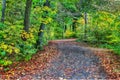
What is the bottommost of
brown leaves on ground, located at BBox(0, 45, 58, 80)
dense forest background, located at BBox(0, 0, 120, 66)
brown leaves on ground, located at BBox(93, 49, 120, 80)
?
brown leaves on ground, located at BBox(93, 49, 120, 80)

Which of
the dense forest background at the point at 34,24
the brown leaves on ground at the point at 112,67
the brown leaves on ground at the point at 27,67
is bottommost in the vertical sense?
the brown leaves on ground at the point at 112,67

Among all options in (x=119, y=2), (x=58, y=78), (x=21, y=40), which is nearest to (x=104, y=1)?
(x=119, y=2)

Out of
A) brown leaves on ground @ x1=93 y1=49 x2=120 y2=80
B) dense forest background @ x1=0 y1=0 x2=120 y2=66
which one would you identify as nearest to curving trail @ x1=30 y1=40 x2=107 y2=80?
brown leaves on ground @ x1=93 y1=49 x2=120 y2=80

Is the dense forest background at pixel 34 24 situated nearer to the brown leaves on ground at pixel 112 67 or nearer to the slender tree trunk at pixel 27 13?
the slender tree trunk at pixel 27 13

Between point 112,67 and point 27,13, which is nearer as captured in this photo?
point 112,67


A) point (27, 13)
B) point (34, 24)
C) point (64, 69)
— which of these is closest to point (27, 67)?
point (64, 69)

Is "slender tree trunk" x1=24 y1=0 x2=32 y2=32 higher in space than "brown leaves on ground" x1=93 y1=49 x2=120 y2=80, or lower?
higher

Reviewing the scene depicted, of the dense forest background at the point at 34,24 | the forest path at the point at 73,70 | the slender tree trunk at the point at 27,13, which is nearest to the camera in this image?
the forest path at the point at 73,70

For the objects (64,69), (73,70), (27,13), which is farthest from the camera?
(27,13)

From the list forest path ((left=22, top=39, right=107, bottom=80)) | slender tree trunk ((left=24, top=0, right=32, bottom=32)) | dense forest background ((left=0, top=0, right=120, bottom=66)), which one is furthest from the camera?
slender tree trunk ((left=24, top=0, right=32, bottom=32))

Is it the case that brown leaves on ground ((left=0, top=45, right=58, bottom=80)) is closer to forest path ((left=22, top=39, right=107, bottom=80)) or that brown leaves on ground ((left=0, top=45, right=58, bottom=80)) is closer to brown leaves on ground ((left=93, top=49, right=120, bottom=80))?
forest path ((left=22, top=39, right=107, bottom=80))

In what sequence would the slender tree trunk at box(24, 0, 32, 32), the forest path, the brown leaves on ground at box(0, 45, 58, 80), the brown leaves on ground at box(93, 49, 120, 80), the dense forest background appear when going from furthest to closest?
the slender tree trunk at box(24, 0, 32, 32) < the dense forest background < the brown leaves on ground at box(93, 49, 120, 80) < the forest path < the brown leaves on ground at box(0, 45, 58, 80)

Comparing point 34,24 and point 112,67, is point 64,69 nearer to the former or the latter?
point 112,67

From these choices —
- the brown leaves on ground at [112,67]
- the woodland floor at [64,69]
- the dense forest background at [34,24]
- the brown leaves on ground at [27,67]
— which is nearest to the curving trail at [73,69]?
the woodland floor at [64,69]
